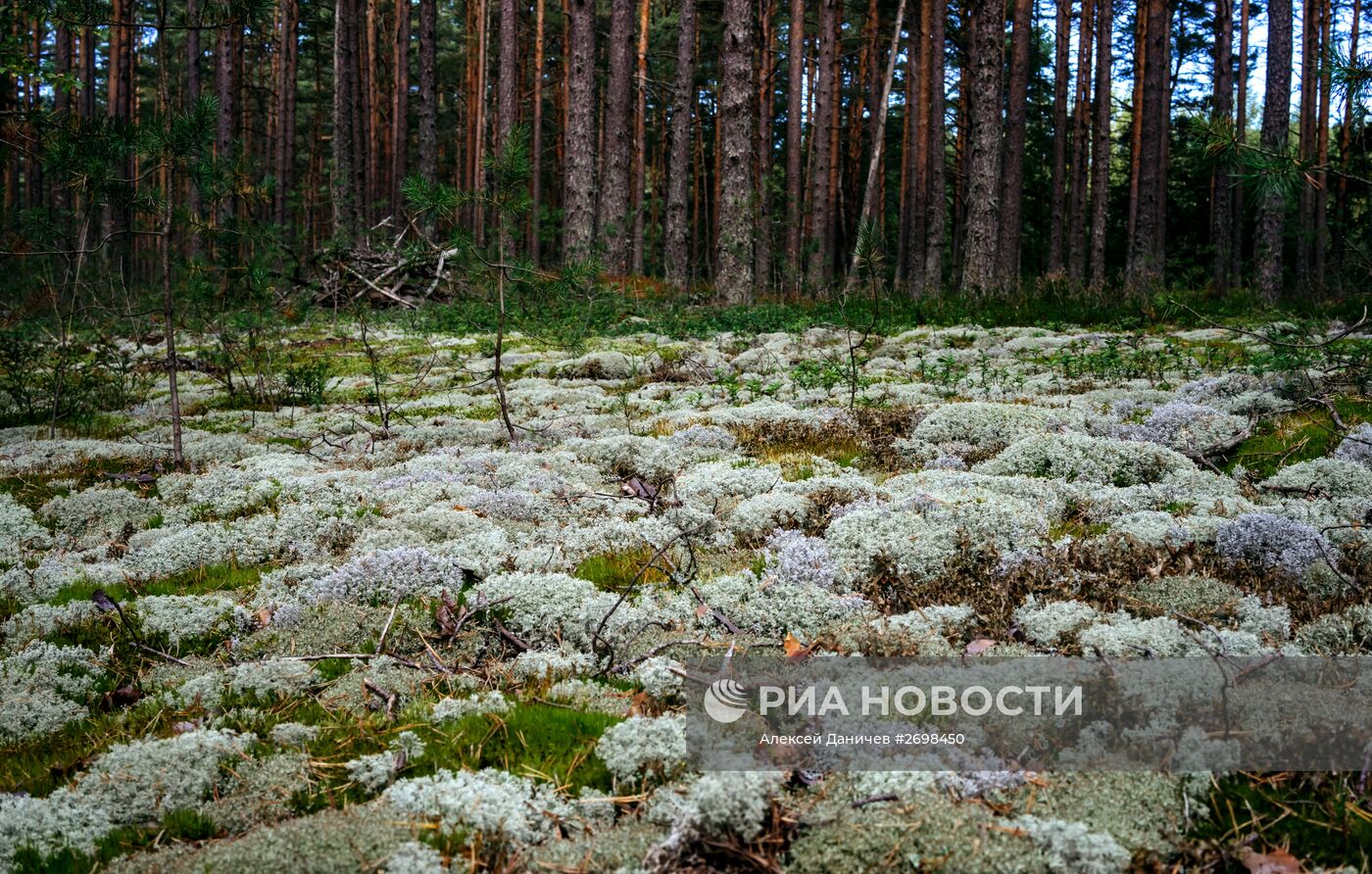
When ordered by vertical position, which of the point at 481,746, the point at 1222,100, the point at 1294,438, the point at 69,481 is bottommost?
the point at 481,746

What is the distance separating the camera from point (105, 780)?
2195mm

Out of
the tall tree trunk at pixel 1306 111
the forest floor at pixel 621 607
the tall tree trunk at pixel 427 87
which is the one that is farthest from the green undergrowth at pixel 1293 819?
the tall tree trunk at pixel 1306 111

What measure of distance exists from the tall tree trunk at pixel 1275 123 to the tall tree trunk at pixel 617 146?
1218 cm

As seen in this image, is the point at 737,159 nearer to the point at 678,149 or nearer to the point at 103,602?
the point at 678,149

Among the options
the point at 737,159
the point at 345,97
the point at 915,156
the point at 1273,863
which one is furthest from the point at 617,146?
the point at 1273,863

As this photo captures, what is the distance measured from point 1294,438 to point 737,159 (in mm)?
10984

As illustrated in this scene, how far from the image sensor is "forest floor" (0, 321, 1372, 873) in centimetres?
189

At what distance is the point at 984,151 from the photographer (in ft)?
45.5

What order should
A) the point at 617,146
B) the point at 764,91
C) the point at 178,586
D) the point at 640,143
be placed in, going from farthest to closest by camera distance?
the point at 640,143 < the point at 764,91 < the point at 617,146 < the point at 178,586

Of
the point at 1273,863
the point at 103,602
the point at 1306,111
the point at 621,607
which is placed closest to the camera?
the point at 1273,863

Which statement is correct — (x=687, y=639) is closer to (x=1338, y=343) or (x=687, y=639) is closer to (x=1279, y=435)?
(x=1279, y=435)

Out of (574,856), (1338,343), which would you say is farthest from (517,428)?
(1338,343)

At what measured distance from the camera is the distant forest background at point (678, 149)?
5680 mm

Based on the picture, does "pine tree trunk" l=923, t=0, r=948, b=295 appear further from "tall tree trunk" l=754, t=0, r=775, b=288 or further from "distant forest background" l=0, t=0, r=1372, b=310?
"tall tree trunk" l=754, t=0, r=775, b=288
